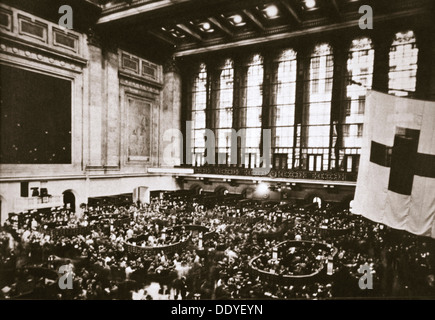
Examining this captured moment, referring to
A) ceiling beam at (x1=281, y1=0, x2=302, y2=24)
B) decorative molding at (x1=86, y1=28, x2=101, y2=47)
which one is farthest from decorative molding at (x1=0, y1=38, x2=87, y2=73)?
ceiling beam at (x1=281, y1=0, x2=302, y2=24)

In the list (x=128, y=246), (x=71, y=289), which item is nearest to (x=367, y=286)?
(x=71, y=289)

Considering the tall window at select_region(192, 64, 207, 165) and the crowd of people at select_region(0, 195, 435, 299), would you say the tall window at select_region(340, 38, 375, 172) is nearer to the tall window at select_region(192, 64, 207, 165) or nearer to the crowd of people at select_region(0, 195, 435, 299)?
the crowd of people at select_region(0, 195, 435, 299)

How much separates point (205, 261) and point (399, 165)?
8.04 m

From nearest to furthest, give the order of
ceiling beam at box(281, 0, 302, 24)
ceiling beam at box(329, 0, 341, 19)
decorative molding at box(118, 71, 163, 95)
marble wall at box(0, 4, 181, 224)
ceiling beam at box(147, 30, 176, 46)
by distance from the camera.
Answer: marble wall at box(0, 4, 181, 224), ceiling beam at box(329, 0, 341, 19), ceiling beam at box(281, 0, 302, 24), decorative molding at box(118, 71, 163, 95), ceiling beam at box(147, 30, 176, 46)

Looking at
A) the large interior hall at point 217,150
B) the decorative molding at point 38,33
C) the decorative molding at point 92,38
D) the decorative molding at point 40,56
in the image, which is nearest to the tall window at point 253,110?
the large interior hall at point 217,150

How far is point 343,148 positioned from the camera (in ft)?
81.5

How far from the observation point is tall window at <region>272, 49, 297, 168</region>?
2716 cm

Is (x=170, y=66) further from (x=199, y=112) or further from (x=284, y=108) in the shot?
(x=284, y=108)

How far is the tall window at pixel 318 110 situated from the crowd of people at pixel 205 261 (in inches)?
333

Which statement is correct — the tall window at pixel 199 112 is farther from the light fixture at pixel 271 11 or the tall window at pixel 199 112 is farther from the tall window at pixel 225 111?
the light fixture at pixel 271 11

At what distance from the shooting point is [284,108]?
27531 millimetres

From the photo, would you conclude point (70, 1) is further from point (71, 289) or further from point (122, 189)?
point (71, 289)

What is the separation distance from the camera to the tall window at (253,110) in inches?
1127

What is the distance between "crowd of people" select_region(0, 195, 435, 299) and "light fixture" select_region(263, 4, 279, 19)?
1821cm
